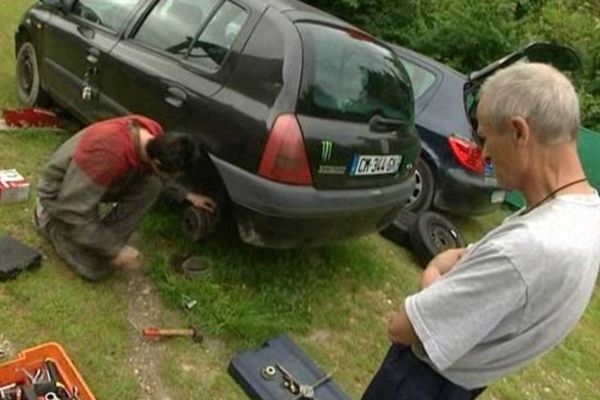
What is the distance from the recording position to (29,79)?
5.50 meters

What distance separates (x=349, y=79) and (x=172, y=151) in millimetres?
1158

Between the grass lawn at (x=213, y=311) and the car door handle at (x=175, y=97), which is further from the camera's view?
the car door handle at (x=175, y=97)

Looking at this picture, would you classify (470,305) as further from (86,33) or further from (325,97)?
(86,33)

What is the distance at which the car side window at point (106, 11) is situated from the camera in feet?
14.4

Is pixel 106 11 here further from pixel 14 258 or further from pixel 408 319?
pixel 408 319

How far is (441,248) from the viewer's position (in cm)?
521

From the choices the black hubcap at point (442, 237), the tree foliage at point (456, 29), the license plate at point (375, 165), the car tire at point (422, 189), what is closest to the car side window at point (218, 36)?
the license plate at point (375, 165)

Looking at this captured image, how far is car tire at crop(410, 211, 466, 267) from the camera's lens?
509cm

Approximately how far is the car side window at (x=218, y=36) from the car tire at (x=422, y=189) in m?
2.59

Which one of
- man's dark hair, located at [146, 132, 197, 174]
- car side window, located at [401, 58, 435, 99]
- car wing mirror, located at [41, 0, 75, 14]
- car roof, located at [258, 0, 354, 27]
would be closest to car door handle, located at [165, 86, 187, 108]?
man's dark hair, located at [146, 132, 197, 174]

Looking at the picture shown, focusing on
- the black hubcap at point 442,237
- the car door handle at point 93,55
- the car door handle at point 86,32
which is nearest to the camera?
the car door handle at point 93,55

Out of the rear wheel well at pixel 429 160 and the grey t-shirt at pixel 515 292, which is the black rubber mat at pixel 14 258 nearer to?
the grey t-shirt at pixel 515 292

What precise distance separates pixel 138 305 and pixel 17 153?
1862 millimetres

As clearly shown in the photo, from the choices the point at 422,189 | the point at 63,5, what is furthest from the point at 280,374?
the point at 63,5
